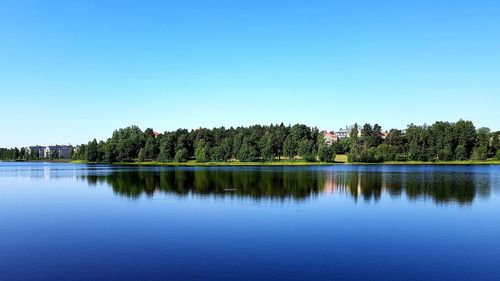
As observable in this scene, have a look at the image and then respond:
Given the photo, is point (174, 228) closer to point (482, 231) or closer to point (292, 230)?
point (292, 230)

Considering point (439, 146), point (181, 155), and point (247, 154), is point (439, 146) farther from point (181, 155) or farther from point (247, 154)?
point (181, 155)

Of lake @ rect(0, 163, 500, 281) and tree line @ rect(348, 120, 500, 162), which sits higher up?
tree line @ rect(348, 120, 500, 162)

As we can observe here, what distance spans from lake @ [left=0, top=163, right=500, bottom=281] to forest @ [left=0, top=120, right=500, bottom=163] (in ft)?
324

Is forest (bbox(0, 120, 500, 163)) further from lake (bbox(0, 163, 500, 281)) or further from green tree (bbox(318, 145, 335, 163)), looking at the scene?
lake (bbox(0, 163, 500, 281))

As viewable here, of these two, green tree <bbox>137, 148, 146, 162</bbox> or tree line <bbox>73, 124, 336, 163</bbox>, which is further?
green tree <bbox>137, 148, 146, 162</bbox>

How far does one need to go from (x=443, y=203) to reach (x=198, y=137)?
131 metres

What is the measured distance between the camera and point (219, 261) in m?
18.2

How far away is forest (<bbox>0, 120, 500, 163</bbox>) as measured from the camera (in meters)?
137

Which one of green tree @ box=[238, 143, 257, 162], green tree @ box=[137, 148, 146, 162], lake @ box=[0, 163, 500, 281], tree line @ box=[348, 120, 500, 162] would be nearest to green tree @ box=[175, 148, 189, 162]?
green tree @ box=[137, 148, 146, 162]

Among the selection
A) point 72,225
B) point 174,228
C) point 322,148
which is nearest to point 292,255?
point 174,228

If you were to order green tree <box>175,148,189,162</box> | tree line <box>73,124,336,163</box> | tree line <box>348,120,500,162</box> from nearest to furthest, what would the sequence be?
tree line <box>348,120,500,162</box> < tree line <box>73,124,336,163</box> < green tree <box>175,148,189,162</box>

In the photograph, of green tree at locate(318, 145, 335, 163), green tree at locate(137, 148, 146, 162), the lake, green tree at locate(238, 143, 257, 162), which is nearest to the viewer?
the lake

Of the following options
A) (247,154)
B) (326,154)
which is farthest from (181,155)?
(326,154)

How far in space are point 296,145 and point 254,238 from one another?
123 metres
